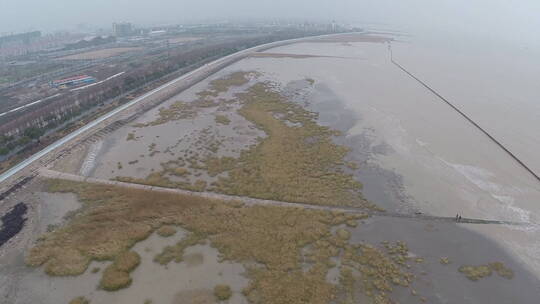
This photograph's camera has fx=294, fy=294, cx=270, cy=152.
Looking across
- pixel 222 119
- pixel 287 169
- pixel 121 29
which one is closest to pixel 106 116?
pixel 222 119

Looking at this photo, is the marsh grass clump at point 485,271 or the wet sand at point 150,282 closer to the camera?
the wet sand at point 150,282

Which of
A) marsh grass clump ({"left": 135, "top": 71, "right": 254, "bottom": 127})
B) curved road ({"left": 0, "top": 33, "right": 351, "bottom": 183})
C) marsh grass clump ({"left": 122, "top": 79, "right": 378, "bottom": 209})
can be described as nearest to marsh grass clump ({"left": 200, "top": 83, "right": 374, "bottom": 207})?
marsh grass clump ({"left": 122, "top": 79, "right": 378, "bottom": 209})

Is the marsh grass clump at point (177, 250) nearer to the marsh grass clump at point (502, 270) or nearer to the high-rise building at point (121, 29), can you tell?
the marsh grass clump at point (502, 270)

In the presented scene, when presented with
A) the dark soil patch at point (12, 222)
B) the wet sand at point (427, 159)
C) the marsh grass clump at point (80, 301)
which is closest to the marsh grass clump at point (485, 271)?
the wet sand at point (427, 159)

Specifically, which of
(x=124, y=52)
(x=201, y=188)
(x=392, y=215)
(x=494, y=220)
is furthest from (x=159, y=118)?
(x=124, y=52)

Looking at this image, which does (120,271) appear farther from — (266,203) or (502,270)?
(502,270)

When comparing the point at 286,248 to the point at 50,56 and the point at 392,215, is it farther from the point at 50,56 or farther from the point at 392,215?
the point at 50,56
